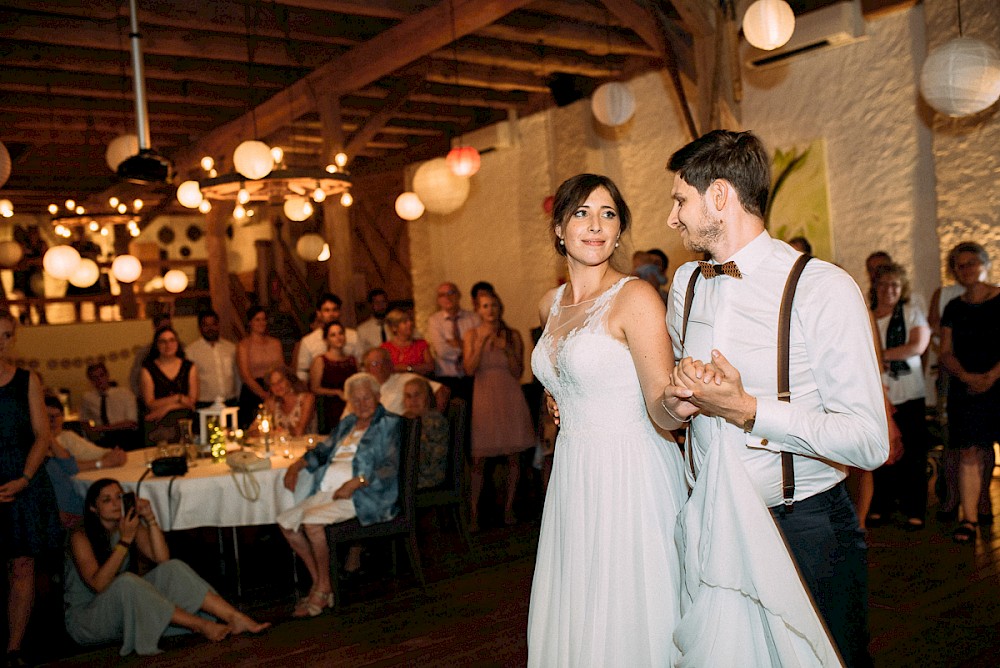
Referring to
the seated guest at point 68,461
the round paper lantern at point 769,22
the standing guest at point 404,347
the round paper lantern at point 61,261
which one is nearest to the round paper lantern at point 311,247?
the round paper lantern at point 61,261

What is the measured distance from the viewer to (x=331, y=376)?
656 cm

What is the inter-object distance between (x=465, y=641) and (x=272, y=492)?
141 centimetres

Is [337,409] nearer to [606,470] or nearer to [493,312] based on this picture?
[493,312]

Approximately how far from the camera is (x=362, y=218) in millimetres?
13945

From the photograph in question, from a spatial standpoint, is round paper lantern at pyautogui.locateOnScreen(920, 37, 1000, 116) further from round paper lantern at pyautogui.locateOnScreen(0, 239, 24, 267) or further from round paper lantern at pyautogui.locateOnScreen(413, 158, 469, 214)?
round paper lantern at pyautogui.locateOnScreen(0, 239, 24, 267)

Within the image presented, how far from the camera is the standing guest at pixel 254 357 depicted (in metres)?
7.52

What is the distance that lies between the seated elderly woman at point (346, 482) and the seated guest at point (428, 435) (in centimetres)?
30

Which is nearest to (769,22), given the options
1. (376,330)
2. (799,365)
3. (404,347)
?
(404,347)

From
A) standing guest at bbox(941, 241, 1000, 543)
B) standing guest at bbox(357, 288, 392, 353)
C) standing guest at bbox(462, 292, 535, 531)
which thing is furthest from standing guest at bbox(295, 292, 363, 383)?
standing guest at bbox(941, 241, 1000, 543)

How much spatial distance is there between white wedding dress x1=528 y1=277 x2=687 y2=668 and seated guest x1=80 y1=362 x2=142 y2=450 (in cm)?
682

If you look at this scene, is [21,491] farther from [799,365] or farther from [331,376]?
[799,365]

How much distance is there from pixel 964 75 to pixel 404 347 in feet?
13.1

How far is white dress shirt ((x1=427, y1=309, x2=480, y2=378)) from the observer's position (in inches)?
284

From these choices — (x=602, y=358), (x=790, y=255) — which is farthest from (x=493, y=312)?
(x=790, y=255)
